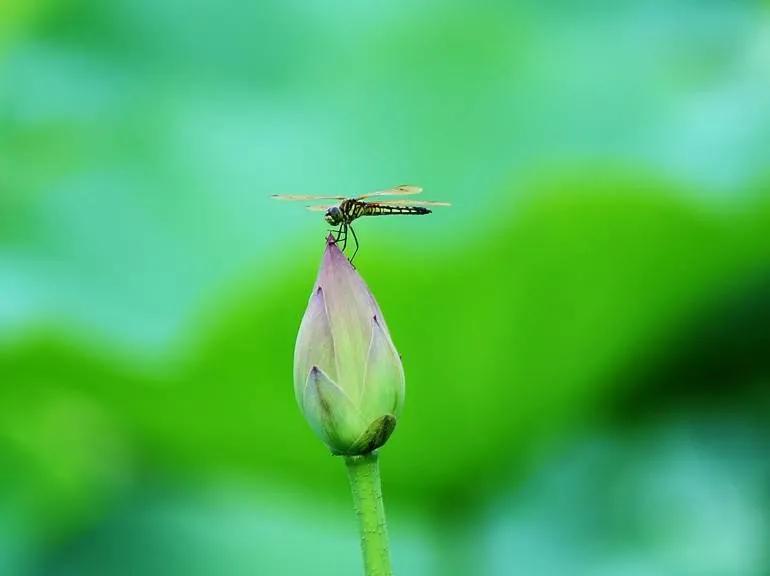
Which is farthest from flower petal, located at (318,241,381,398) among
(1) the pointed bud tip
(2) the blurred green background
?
(2) the blurred green background

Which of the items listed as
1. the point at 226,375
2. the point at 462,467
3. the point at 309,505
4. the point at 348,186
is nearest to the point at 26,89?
the point at 348,186

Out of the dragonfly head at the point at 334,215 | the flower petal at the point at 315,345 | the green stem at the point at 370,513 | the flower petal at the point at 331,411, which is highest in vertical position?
the dragonfly head at the point at 334,215

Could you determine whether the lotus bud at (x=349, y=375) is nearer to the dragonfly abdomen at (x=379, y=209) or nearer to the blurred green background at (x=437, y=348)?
the dragonfly abdomen at (x=379, y=209)

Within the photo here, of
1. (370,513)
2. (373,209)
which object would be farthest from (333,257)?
(373,209)

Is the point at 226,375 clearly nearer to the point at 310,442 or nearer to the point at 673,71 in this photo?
the point at 310,442

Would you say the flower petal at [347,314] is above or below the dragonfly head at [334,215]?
below

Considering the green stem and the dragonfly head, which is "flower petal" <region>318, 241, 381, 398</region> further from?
the dragonfly head

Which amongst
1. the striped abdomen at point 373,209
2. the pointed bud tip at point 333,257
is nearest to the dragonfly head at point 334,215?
the striped abdomen at point 373,209

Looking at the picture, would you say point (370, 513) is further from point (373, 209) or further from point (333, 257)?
point (373, 209)
